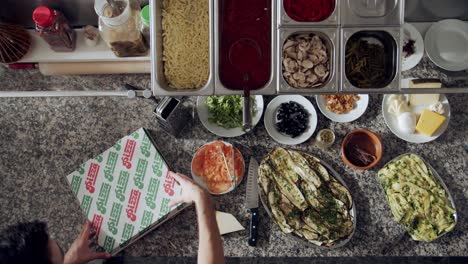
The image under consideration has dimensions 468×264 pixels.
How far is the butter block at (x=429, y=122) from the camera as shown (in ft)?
4.64

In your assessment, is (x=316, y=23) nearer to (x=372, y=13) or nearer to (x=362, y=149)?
(x=372, y=13)

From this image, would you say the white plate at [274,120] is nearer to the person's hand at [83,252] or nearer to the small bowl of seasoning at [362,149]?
the small bowl of seasoning at [362,149]

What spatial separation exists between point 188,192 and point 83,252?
371 mm

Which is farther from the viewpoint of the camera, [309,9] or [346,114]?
[346,114]

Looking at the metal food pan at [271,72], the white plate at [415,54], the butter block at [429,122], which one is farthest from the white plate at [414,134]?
the metal food pan at [271,72]

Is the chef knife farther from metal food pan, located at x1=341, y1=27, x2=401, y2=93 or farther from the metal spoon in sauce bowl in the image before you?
metal food pan, located at x1=341, y1=27, x2=401, y2=93

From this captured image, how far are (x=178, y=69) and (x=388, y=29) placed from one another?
1.79 feet

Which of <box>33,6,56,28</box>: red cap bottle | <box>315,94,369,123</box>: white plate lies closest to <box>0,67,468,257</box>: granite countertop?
<box>315,94,369,123</box>: white plate

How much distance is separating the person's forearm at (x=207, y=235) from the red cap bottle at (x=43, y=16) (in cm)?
65

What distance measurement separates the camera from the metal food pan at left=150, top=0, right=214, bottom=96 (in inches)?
46.7

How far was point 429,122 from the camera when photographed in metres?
1.42

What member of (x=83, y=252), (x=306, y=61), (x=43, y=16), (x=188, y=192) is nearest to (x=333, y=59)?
(x=306, y=61)

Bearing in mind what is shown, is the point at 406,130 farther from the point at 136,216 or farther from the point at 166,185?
the point at 136,216

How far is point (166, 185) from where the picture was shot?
145 centimetres
